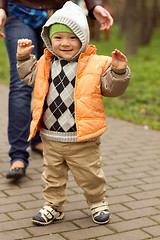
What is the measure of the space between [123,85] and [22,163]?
60.5 inches

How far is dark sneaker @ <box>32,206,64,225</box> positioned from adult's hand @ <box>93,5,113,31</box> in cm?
146

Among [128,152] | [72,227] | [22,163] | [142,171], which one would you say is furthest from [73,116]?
[128,152]

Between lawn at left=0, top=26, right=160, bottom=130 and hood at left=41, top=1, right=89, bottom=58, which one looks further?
lawn at left=0, top=26, right=160, bottom=130

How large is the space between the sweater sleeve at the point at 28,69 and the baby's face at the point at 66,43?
0.23 meters

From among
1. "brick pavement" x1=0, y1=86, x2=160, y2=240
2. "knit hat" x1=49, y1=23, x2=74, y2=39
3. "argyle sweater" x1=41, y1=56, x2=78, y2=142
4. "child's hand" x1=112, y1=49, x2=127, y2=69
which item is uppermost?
"knit hat" x1=49, y1=23, x2=74, y2=39

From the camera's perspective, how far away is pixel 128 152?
5309mm

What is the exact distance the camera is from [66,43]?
3068mm

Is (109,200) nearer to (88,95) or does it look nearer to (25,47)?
(88,95)

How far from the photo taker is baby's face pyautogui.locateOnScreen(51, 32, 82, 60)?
10.1 ft

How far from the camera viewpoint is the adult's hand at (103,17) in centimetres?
375

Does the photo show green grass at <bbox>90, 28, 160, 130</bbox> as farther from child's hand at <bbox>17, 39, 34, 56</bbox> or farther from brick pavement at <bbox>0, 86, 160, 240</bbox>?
child's hand at <bbox>17, 39, 34, 56</bbox>

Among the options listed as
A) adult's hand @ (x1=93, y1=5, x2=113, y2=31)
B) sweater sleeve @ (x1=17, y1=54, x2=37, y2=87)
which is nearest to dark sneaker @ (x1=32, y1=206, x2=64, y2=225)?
sweater sleeve @ (x1=17, y1=54, x2=37, y2=87)

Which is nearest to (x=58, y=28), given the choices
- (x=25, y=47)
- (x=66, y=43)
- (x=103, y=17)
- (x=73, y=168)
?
(x=66, y=43)

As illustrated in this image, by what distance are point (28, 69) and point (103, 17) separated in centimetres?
92
